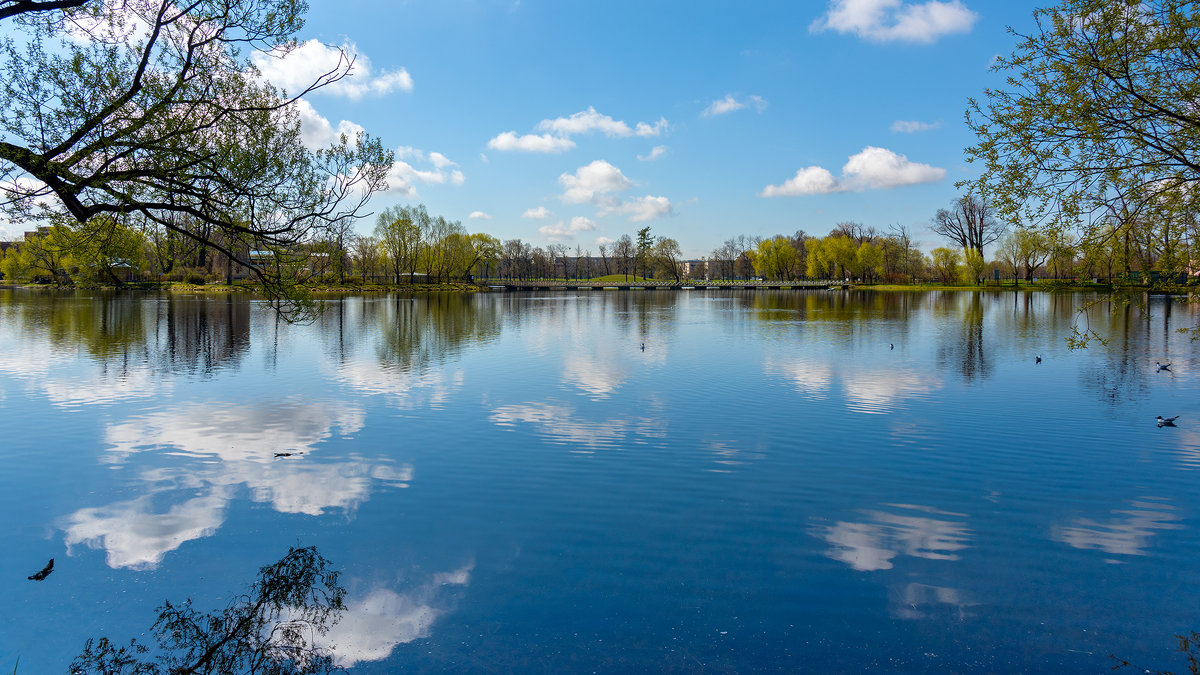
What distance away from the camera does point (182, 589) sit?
8.06 m

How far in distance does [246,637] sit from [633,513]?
18.2 feet

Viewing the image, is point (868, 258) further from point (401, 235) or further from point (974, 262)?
point (401, 235)

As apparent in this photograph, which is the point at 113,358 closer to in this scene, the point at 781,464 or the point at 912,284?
the point at 781,464

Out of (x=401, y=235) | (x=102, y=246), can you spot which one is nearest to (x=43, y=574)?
(x=102, y=246)

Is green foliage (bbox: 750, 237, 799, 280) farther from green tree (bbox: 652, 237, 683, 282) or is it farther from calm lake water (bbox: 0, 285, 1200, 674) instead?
calm lake water (bbox: 0, 285, 1200, 674)

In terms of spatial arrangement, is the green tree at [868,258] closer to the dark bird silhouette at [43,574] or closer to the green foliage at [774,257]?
the green foliage at [774,257]

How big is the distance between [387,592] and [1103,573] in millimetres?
9278

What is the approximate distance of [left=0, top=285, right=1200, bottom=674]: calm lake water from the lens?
709cm

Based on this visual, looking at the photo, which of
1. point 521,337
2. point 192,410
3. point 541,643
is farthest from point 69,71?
point 521,337

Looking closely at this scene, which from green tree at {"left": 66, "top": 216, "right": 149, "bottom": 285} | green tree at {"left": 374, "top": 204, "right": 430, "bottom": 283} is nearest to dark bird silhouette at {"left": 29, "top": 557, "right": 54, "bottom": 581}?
green tree at {"left": 66, "top": 216, "right": 149, "bottom": 285}

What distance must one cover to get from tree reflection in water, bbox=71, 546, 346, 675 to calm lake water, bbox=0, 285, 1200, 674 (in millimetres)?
243

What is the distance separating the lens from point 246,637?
7148mm

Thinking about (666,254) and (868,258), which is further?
(666,254)

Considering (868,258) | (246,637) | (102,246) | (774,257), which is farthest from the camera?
(774,257)
